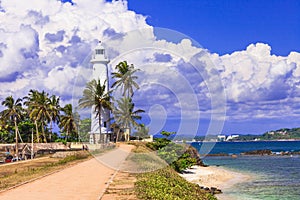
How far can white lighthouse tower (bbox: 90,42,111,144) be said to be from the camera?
1930 inches

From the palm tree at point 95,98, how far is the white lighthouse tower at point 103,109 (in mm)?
2903

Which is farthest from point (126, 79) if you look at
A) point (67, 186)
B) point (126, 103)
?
point (67, 186)

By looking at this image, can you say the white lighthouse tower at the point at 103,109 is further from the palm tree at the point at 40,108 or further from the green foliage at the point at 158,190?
the green foliage at the point at 158,190

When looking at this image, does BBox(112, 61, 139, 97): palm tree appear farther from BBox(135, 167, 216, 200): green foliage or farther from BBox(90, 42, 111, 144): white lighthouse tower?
BBox(135, 167, 216, 200): green foliage

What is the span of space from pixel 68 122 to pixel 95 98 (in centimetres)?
1862

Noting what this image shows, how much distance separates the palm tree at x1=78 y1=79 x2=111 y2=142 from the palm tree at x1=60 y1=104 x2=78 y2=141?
15.9 m

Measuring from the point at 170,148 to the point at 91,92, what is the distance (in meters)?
11.8

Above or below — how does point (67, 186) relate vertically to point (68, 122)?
below

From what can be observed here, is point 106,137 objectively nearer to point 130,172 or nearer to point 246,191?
point 246,191

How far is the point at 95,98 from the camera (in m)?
44.6

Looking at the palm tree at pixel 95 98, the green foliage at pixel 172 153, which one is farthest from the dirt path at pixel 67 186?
the palm tree at pixel 95 98

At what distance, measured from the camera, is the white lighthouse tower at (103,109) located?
49031mm

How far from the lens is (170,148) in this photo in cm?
3828

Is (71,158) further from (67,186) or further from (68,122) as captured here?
(68,122)
